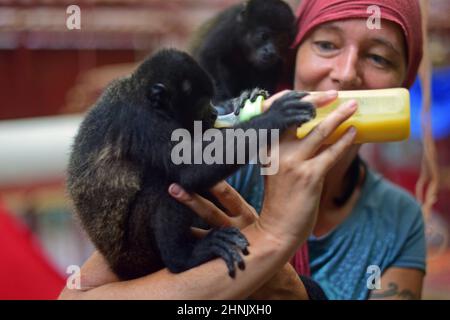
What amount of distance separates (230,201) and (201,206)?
8 cm

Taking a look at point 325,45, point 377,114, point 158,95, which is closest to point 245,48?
point 325,45

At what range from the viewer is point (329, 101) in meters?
1.10

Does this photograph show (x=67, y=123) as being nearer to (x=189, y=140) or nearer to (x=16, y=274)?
(x=16, y=274)

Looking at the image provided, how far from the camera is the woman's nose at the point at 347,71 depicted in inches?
56.3

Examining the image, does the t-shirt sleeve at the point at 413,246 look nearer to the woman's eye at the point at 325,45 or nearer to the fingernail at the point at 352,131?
the woman's eye at the point at 325,45

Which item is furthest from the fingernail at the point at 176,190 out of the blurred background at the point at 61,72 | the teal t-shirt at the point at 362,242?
the blurred background at the point at 61,72

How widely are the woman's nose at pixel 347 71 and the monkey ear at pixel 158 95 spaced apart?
0.44 meters

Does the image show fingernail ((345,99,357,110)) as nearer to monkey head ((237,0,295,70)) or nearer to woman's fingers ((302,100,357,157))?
woman's fingers ((302,100,357,157))

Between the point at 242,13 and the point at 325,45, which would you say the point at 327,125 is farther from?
the point at 242,13

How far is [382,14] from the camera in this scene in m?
1.45

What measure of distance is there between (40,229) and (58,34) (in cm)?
117

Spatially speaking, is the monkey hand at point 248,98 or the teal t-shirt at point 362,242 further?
the teal t-shirt at point 362,242

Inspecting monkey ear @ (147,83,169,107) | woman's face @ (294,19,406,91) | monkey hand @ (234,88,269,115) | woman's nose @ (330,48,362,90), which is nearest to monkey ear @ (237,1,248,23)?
woman's face @ (294,19,406,91)
